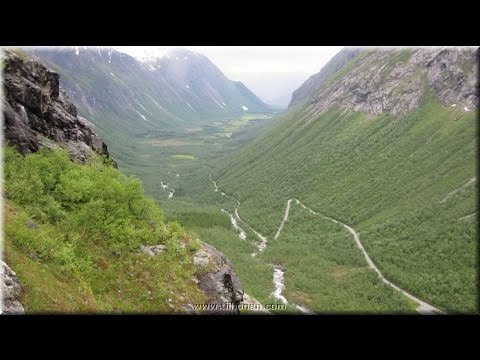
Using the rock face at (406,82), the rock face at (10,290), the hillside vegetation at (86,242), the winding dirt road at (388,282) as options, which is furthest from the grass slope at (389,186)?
the rock face at (10,290)

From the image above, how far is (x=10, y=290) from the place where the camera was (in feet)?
40.5

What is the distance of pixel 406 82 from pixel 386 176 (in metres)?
55.4

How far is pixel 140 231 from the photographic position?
917 inches

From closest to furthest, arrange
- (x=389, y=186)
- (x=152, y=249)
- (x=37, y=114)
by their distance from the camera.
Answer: (x=152, y=249) < (x=37, y=114) < (x=389, y=186)

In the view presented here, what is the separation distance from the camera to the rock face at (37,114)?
2430 centimetres

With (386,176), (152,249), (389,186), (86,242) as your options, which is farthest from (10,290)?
(386,176)

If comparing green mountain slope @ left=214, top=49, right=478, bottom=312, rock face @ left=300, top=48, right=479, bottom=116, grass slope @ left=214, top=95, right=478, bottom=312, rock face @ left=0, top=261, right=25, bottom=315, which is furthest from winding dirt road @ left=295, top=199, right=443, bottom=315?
rock face @ left=0, top=261, right=25, bottom=315

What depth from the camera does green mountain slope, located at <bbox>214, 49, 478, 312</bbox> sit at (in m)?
76.9

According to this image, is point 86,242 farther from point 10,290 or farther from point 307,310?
point 307,310

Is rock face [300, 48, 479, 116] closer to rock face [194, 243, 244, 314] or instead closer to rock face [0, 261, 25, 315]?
rock face [194, 243, 244, 314]

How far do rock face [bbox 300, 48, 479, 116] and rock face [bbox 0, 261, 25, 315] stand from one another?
13643cm

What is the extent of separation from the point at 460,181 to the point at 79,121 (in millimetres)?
88925

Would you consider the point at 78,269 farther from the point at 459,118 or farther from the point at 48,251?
the point at 459,118
